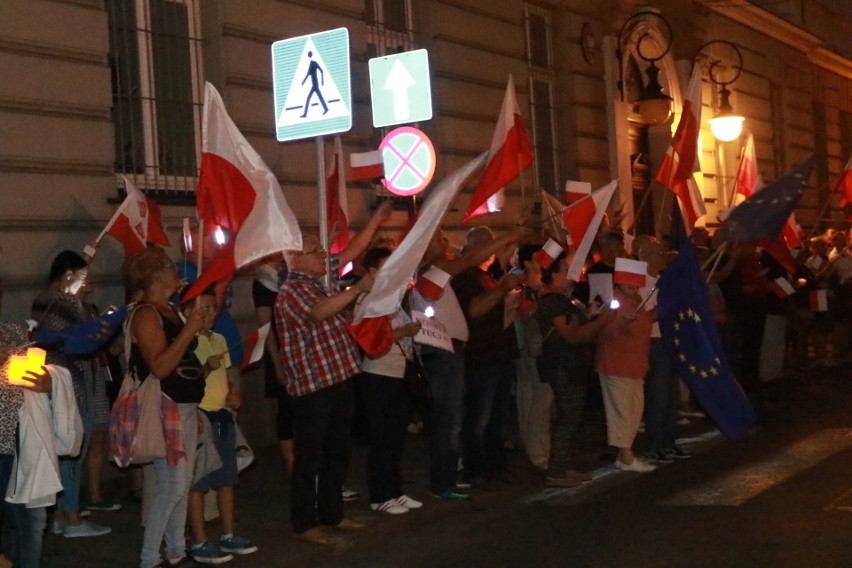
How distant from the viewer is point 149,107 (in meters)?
10.6

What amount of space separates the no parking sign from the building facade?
146 cm

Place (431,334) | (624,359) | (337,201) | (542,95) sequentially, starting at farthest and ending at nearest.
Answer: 1. (542,95)
2. (337,201)
3. (624,359)
4. (431,334)

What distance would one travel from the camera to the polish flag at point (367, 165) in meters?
10.1

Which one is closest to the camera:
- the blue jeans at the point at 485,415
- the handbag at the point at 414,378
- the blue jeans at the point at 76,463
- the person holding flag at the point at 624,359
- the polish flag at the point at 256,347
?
the polish flag at the point at 256,347

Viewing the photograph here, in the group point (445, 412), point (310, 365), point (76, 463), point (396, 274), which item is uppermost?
point (396, 274)

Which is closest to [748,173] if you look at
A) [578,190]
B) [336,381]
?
[578,190]

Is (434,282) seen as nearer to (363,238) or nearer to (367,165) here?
(363,238)

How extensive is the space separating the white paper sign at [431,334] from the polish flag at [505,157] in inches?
65.4

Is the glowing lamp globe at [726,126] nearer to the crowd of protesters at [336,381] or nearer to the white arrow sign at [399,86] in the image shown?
the crowd of protesters at [336,381]

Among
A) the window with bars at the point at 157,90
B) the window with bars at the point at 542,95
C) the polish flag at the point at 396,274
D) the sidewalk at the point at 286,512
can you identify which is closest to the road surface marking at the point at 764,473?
the sidewalk at the point at 286,512

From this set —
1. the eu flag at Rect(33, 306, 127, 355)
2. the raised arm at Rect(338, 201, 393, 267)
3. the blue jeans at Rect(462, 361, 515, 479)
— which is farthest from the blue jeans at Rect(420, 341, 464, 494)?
the eu flag at Rect(33, 306, 127, 355)

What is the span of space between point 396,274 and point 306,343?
0.68 m

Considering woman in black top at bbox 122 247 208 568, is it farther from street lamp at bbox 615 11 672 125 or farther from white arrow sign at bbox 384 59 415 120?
street lamp at bbox 615 11 672 125

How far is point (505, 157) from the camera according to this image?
9.91m
